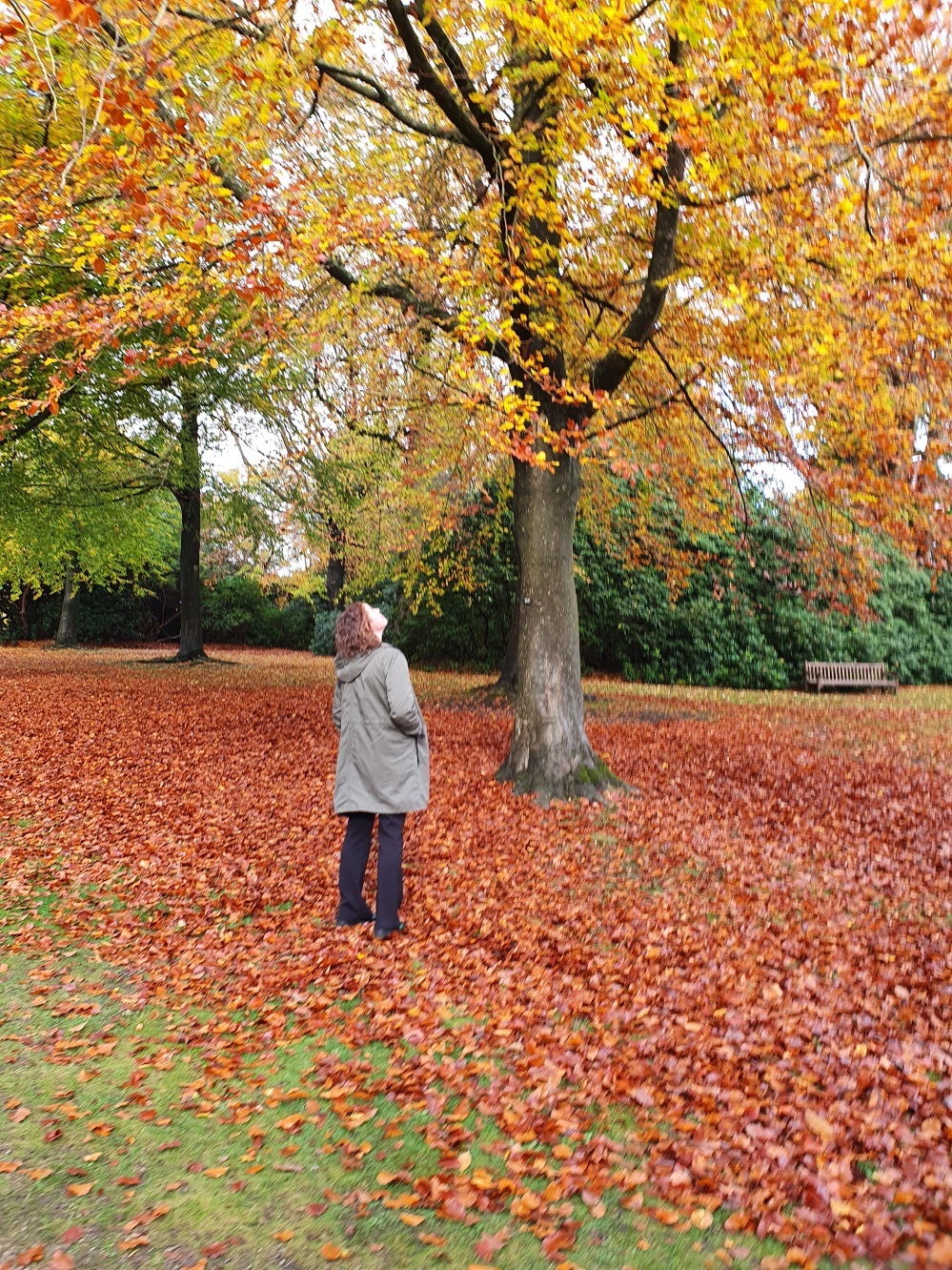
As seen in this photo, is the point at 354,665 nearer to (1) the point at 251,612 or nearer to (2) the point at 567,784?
(2) the point at 567,784

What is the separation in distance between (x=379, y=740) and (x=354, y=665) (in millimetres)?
483

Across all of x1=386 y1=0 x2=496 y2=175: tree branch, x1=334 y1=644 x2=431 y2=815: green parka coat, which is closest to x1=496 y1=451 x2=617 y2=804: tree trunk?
x1=386 y1=0 x2=496 y2=175: tree branch

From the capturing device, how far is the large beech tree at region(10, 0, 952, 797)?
21.5 feet

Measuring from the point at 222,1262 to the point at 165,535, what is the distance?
30.3 meters

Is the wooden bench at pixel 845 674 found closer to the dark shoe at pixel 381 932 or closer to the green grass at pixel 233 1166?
the dark shoe at pixel 381 932

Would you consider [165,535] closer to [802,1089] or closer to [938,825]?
[938,825]

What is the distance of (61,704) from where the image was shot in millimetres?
13562

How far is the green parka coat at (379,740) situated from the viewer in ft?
17.0

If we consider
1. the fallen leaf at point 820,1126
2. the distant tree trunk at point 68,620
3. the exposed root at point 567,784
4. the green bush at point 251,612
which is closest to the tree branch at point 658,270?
the exposed root at point 567,784

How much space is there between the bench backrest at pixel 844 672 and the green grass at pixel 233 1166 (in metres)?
16.0

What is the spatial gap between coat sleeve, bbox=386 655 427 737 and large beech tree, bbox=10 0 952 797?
2555mm

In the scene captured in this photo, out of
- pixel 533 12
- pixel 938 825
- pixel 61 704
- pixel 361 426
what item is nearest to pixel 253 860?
pixel 938 825

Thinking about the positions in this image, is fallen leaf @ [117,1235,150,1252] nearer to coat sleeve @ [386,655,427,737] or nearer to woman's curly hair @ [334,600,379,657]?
coat sleeve @ [386,655,427,737]

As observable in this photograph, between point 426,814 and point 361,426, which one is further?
point 361,426
